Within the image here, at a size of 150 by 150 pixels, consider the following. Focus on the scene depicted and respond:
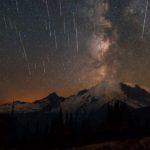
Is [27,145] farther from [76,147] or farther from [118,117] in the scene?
[118,117]

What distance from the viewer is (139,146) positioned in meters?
50.9

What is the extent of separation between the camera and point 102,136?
198 ft

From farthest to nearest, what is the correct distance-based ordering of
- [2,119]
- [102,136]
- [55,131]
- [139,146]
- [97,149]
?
[2,119] → [55,131] → [102,136] → [97,149] → [139,146]

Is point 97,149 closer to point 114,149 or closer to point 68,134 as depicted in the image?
point 114,149

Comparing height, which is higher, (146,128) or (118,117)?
(118,117)

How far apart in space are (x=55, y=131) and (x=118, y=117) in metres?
14.4

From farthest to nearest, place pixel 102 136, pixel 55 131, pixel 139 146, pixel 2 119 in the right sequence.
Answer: pixel 2 119 → pixel 55 131 → pixel 102 136 → pixel 139 146

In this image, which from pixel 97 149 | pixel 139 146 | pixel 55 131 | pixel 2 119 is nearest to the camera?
pixel 139 146

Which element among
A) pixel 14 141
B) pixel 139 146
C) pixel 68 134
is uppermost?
pixel 139 146

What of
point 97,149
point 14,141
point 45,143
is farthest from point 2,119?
point 97,149

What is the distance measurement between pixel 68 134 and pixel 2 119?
1608cm

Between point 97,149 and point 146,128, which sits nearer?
point 97,149

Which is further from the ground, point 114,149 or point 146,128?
point 114,149

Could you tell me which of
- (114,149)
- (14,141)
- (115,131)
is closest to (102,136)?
(115,131)
